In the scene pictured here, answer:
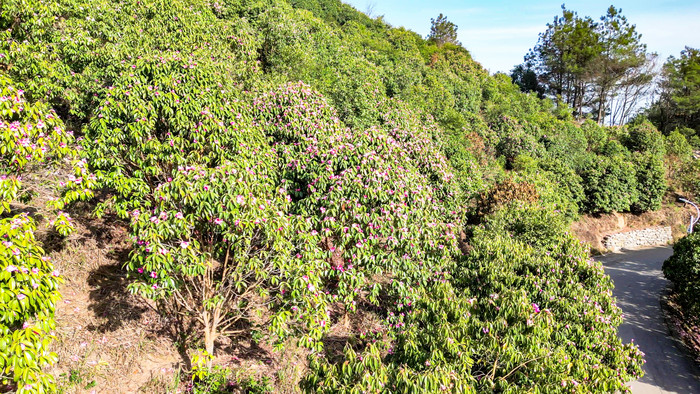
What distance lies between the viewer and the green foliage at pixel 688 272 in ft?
43.4

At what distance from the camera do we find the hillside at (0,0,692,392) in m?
5.16

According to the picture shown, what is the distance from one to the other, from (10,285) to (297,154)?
17.9 feet

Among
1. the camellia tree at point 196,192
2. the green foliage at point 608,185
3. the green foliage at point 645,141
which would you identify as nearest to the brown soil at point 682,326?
the green foliage at point 608,185

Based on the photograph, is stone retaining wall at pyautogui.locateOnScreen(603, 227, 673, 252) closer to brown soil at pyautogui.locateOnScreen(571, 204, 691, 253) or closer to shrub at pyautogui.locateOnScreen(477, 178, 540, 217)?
brown soil at pyautogui.locateOnScreen(571, 204, 691, 253)

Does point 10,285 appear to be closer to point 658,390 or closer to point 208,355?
point 208,355

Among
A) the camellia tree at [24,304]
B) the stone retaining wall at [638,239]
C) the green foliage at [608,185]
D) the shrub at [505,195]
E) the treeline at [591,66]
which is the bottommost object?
the stone retaining wall at [638,239]

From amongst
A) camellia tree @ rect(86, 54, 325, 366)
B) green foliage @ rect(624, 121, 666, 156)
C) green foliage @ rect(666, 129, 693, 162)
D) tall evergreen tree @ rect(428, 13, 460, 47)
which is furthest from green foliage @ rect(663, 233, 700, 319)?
tall evergreen tree @ rect(428, 13, 460, 47)

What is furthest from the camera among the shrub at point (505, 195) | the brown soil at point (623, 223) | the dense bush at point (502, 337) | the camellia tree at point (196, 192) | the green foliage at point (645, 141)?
the green foliage at point (645, 141)

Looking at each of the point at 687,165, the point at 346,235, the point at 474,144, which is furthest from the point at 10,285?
the point at 687,165

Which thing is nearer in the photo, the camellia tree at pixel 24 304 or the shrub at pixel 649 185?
the camellia tree at pixel 24 304

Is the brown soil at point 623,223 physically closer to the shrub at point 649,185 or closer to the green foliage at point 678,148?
the shrub at point 649,185

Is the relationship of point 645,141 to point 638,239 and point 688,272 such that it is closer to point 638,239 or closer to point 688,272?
point 638,239

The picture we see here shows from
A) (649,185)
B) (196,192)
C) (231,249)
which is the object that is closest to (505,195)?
(231,249)

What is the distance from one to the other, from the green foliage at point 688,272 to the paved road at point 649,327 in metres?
1.29
